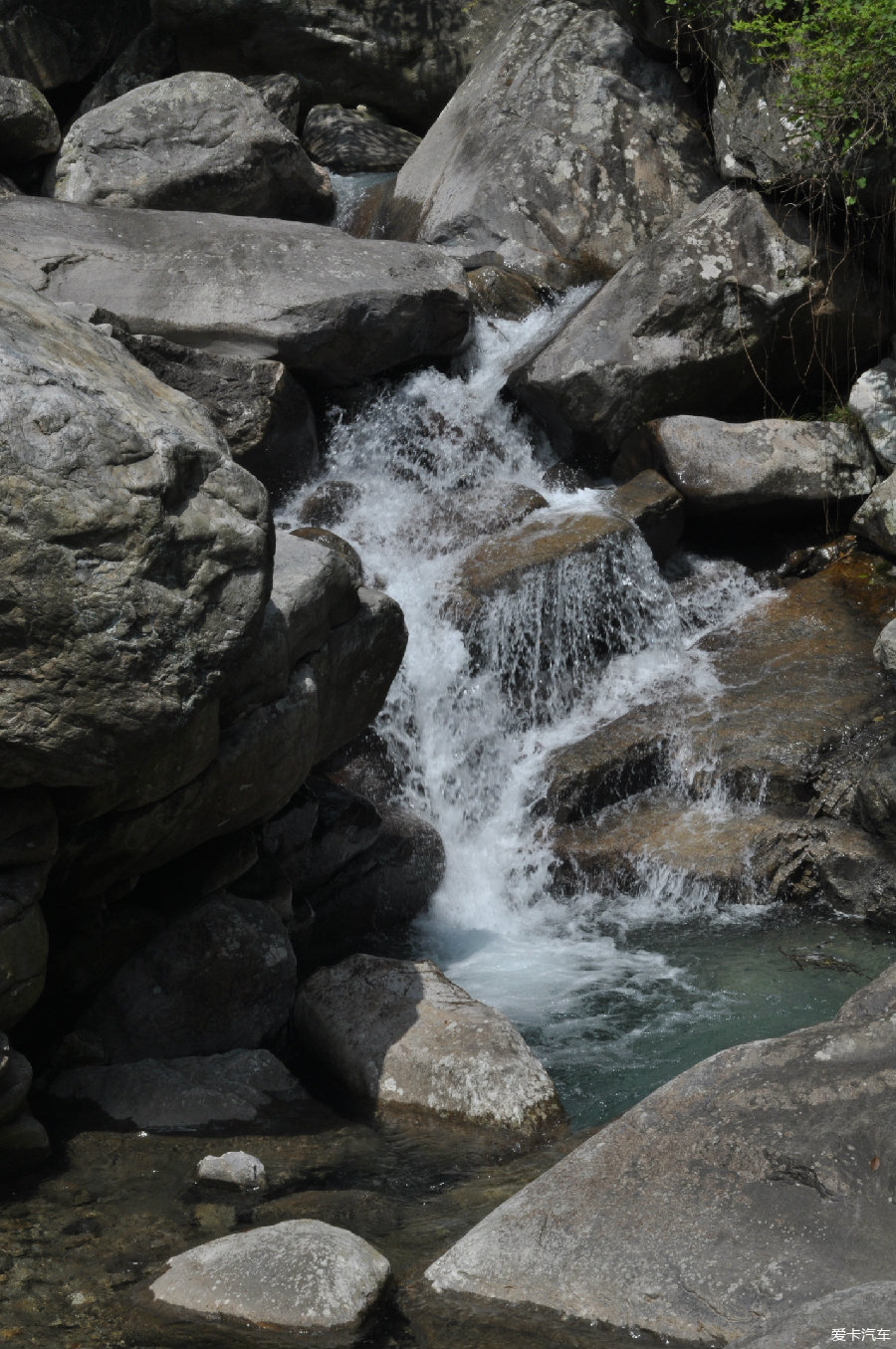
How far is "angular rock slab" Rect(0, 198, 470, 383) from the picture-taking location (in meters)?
10.7

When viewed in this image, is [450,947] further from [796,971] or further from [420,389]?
[420,389]

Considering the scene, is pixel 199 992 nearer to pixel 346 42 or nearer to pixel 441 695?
pixel 441 695

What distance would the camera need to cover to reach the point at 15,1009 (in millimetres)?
4461

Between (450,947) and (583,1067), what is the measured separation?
1843mm

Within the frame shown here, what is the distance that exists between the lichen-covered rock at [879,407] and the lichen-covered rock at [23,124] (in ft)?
29.8

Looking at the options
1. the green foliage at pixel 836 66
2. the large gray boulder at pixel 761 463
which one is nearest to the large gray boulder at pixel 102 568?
the large gray boulder at pixel 761 463

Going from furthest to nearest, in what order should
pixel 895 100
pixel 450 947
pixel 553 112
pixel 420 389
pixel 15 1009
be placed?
pixel 553 112 → pixel 420 389 → pixel 895 100 → pixel 450 947 → pixel 15 1009

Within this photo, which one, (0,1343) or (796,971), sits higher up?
(0,1343)

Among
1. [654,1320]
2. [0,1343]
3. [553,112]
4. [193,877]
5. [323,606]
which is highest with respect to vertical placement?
[553,112]

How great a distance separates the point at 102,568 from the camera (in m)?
3.97

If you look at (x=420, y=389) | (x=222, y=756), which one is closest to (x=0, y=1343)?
(x=222, y=756)

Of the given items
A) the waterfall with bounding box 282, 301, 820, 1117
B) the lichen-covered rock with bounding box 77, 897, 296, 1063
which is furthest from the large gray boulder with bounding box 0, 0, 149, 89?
the lichen-covered rock with bounding box 77, 897, 296, 1063

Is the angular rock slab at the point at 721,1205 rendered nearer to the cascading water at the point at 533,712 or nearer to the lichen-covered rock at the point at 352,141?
the cascading water at the point at 533,712

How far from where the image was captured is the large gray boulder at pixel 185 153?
12.9 m
